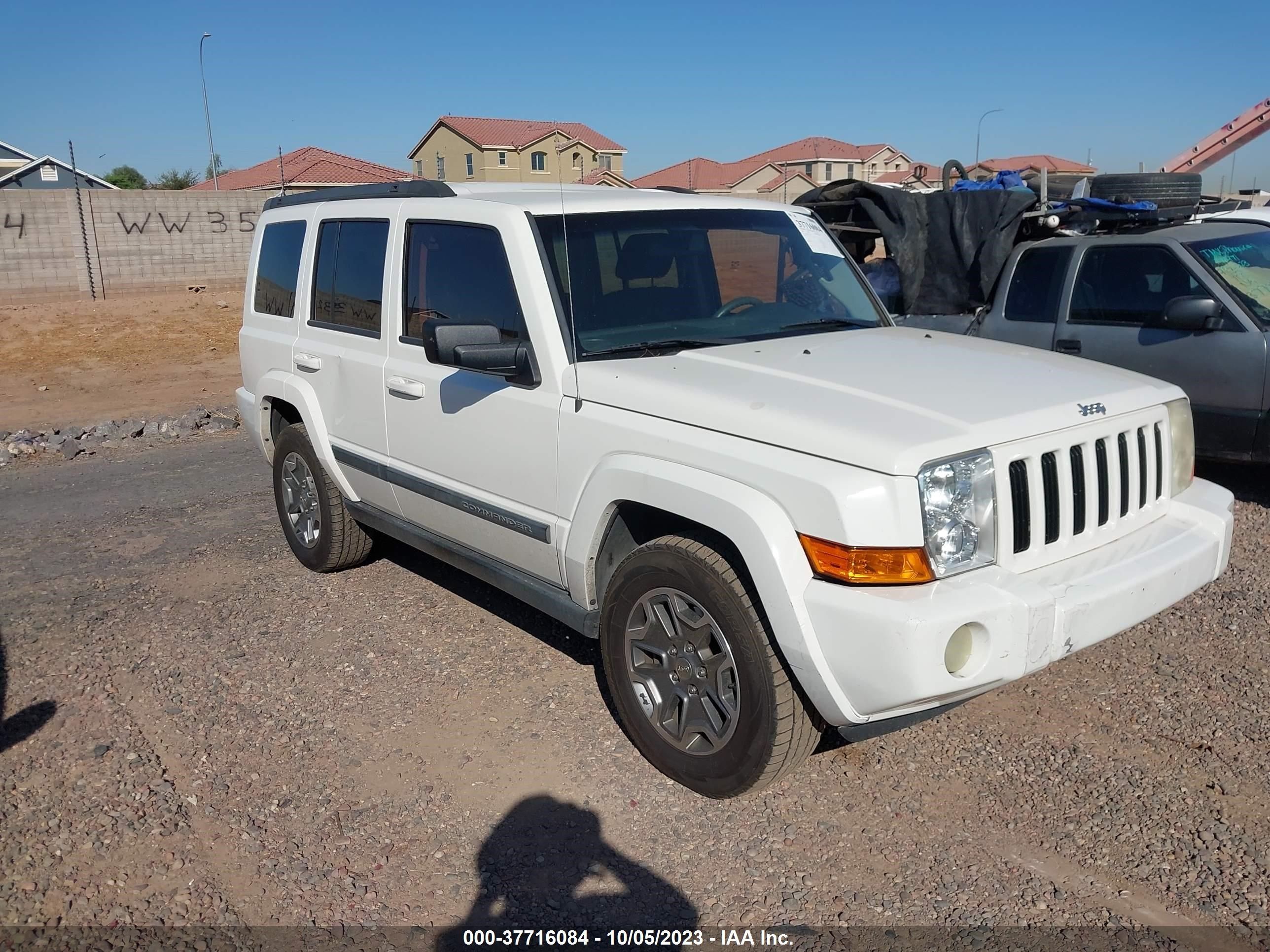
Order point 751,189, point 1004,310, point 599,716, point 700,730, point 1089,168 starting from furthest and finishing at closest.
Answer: point 751,189 < point 1089,168 < point 1004,310 < point 599,716 < point 700,730

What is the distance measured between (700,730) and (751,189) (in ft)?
163

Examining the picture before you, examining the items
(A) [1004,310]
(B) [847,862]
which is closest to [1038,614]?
(B) [847,862]

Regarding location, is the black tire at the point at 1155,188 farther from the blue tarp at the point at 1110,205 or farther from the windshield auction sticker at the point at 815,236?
the windshield auction sticker at the point at 815,236

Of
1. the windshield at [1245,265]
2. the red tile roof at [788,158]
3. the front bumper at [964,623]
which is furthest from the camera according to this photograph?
the red tile roof at [788,158]

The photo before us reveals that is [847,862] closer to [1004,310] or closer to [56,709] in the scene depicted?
[56,709]

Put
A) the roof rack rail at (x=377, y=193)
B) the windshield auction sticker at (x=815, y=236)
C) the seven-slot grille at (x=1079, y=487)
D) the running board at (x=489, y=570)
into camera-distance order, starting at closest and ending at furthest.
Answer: the seven-slot grille at (x=1079, y=487)
the running board at (x=489, y=570)
the roof rack rail at (x=377, y=193)
the windshield auction sticker at (x=815, y=236)

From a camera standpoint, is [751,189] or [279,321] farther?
[751,189]

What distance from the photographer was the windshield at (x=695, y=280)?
13.1ft

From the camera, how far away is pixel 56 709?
436 cm

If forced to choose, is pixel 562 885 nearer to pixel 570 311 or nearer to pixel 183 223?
pixel 570 311

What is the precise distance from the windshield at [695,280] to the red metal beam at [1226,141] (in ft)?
32.3

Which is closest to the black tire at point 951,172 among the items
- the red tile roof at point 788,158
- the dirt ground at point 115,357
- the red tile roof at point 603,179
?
the red tile roof at point 603,179

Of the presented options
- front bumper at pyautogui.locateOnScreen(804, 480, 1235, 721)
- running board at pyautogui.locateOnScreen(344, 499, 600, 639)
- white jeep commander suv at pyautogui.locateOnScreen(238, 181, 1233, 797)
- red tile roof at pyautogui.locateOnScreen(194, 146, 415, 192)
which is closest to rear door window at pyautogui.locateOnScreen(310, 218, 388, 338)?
white jeep commander suv at pyautogui.locateOnScreen(238, 181, 1233, 797)

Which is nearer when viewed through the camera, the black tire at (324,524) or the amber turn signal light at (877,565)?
the amber turn signal light at (877,565)
